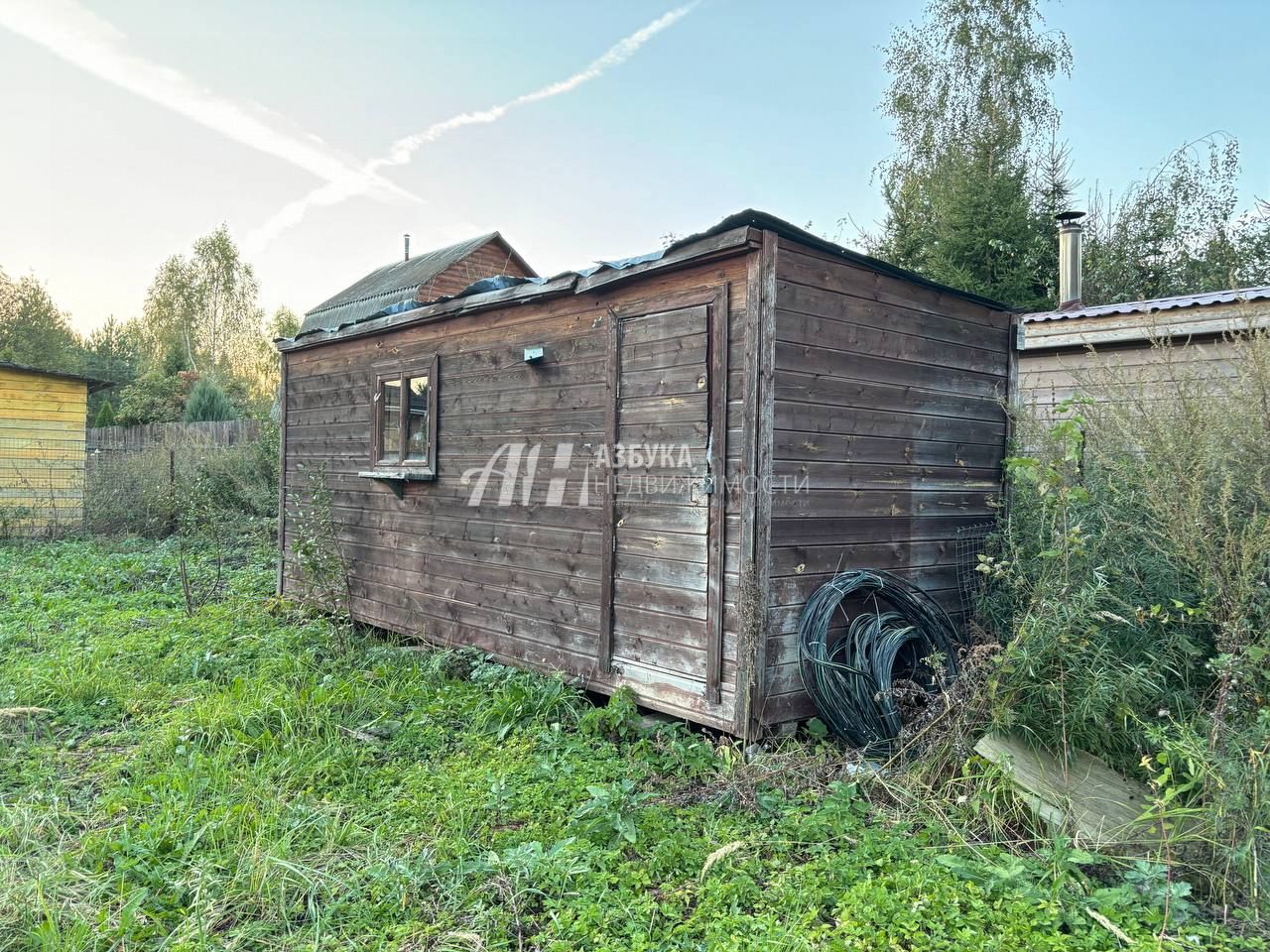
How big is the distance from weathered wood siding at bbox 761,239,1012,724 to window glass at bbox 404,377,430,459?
3280mm

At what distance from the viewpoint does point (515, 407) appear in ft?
16.3

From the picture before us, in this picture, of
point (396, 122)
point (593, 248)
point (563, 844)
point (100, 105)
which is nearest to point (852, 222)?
point (593, 248)

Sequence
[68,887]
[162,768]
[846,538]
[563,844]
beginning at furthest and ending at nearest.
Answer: [846,538] → [162,768] → [563,844] → [68,887]

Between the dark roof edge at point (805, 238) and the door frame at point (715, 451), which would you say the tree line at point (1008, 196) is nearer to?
the dark roof edge at point (805, 238)

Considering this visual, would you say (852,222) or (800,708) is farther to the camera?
(852,222)

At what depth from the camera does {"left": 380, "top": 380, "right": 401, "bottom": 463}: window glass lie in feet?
19.8

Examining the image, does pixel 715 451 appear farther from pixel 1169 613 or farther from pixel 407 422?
pixel 407 422

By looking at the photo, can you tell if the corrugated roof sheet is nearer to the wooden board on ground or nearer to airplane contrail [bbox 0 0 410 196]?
the wooden board on ground

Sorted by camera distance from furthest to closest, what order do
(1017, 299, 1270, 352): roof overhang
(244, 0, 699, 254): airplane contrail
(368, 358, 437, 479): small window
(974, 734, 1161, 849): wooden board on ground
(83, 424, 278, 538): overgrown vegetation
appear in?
(83, 424, 278, 538): overgrown vegetation < (244, 0, 699, 254): airplane contrail < (368, 358, 437, 479): small window < (1017, 299, 1270, 352): roof overhang < (974, 734, 1161, 849): wooden board on ground

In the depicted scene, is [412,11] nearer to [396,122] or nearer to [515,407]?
[396,122]

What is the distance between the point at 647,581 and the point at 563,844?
5.19ft

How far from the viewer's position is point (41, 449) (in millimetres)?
11648

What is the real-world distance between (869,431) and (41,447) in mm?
13334

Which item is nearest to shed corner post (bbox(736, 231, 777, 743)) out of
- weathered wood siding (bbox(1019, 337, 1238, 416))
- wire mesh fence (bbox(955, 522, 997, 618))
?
wire mesh fence (bbox(955, 522, 997, 618))
